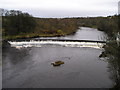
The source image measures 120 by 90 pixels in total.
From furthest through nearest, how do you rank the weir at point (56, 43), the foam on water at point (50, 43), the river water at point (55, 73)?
1. the weir at point (56, 43)
2. the foam on water at point (50, 43)
3. the river water at point (55, 73)

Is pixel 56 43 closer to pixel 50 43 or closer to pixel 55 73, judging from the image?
pixel 50 43

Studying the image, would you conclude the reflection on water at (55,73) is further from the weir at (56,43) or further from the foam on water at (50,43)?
the weir at (56,43)

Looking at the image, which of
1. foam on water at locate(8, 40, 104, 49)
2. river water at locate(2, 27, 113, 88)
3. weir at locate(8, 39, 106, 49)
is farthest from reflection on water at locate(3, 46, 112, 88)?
weir at locate(8, 39, 106, 49)

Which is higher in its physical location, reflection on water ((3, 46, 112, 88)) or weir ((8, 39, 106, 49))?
weir ((8, 39, 106, 49))

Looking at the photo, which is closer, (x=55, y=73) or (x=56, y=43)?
(x=55, y=73)

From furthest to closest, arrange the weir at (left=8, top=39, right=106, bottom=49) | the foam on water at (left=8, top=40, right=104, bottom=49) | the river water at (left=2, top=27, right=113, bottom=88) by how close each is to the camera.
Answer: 1. the weir at (left=8, top=39, right=106, bottom=49)
2. the foam on water at (left=8, top=40, right=104, bottom=49)
3. the river water at (left=2, top=27, right=113, bottom=88)

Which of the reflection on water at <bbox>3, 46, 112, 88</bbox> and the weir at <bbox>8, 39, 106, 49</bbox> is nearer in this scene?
the reflection on water at <bbox>3, 46, 112, 88</bbox>

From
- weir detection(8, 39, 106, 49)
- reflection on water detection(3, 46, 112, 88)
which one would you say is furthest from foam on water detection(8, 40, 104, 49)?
reflection on water detection(3, 46, 112, 88)

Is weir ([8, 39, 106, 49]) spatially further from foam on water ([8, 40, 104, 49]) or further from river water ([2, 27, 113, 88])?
river water ([2, 27, 113, 88])

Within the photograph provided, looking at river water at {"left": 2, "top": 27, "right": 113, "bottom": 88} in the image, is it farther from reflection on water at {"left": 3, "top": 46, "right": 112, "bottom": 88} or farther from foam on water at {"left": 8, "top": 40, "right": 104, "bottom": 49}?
foam on water at {"left": 8, "top": 40, "right": 104, "bottom": 49}

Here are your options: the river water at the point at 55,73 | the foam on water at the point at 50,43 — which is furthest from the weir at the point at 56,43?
the river water at the point at 55,73

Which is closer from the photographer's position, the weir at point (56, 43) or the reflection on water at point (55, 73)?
the reflection on water at point (55, 73)

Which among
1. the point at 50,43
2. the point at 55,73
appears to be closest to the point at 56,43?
the point at 50,43

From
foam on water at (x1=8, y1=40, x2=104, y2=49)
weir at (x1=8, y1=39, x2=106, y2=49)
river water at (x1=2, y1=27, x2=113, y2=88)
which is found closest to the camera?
river water at (x1=2, y1=27, x2=113, y2=88)
